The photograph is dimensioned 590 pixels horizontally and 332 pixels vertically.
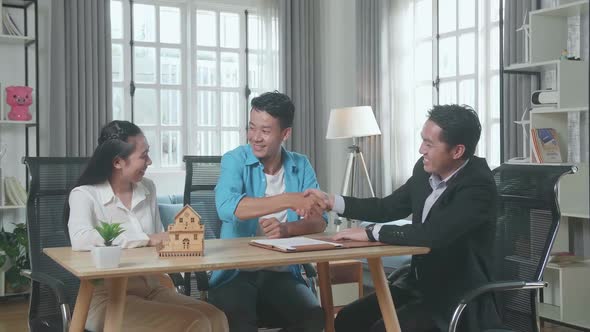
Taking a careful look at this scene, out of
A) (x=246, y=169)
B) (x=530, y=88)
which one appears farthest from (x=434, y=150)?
(x=530, y=88)

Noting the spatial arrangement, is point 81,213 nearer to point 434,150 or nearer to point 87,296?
point 87,296

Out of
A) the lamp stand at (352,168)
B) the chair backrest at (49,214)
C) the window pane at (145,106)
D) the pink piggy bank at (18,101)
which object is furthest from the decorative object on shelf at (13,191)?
the chair backrest at (49,214)

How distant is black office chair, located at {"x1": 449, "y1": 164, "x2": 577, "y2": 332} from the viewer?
2.36m

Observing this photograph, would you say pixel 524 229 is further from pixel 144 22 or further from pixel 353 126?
pixel 144 22

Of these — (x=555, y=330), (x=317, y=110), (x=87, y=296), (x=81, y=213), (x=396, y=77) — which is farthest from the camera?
(x=317, y=110)

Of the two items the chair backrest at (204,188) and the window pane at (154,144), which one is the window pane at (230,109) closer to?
the window pane at (154,144)

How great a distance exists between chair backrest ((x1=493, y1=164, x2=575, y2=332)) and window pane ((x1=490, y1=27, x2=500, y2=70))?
9.28 ft

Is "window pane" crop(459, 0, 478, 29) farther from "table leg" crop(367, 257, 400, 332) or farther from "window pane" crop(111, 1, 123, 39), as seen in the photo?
"table leg" crop(367, 257, 400, 332)

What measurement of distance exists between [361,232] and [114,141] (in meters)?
0.96

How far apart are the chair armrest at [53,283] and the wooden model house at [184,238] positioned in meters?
0.36

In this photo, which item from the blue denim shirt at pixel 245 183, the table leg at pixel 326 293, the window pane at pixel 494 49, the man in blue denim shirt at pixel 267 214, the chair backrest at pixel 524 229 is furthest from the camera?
the window pane at pixel 494 49

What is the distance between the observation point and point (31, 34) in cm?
556

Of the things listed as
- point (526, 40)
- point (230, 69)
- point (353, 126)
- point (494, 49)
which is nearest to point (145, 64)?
point (230, 69)

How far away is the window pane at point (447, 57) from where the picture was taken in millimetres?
5664
